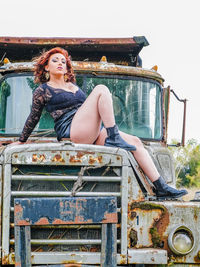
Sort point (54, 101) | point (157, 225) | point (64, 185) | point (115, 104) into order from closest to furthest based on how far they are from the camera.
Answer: point (64, 185) → point (157, 225) → point (54, 101) → point (115, 104)

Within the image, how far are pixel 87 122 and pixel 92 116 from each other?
74 mm

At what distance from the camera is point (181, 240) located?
13.9 ft

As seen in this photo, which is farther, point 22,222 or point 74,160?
point 74,160

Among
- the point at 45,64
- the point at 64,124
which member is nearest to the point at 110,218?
the point at 64,124

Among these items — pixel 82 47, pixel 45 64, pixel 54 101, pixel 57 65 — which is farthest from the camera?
pixel 82 47

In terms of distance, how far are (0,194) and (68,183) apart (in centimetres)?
56

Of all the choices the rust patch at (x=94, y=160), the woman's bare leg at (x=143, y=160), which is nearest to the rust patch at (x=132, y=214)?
the woman's bare leg at (x=143, y=160)

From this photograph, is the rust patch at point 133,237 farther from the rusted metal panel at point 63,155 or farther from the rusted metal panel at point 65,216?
the rusted metal panel at point 63,155

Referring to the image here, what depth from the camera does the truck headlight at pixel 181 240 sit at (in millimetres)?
4180

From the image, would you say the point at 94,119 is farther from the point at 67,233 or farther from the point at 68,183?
the point at 67,233

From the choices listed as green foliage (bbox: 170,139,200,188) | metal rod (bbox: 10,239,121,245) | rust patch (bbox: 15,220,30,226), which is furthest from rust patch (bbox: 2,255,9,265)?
green foliage (bbox: 170,139,200,188)

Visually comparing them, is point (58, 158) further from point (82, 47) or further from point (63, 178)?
point (82, 47)

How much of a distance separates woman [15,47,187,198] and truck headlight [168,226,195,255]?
379 millimetres

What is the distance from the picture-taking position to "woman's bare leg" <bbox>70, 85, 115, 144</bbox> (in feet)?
13.8
